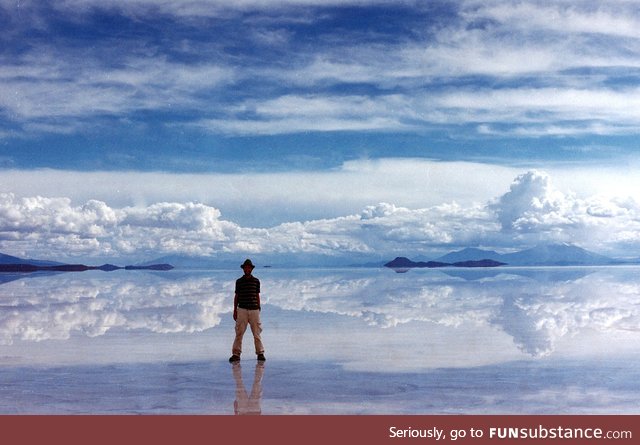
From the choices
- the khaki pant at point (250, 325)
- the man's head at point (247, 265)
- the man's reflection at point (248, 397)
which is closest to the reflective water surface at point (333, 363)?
the man's reflection at point (248, 397)

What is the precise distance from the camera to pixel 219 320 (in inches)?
1110

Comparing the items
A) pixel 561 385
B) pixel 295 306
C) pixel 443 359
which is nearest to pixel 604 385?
pixel 561 385

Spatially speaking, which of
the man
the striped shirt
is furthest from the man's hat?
the striped shirt

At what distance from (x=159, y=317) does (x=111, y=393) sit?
53.8 feet

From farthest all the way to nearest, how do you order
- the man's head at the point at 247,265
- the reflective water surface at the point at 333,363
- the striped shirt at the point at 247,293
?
the striped shirt at the point at 247,293 < the man's head at the point at 247,265 < the reflective water surface at the point at 333,363

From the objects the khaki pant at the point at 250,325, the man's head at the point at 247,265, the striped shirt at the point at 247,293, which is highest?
the man's head at the point at 247,265

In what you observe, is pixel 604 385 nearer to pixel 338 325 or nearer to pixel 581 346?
pixel 581 346

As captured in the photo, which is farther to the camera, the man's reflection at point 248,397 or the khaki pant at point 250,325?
the khaki pant at point 250,325

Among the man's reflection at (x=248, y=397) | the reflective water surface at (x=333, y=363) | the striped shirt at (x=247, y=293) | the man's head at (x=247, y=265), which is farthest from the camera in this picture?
the striped shirt at (x=247, y=293)

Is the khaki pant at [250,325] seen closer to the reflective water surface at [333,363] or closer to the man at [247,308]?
the man at [247,308]

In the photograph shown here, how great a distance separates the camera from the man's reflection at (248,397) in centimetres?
1209

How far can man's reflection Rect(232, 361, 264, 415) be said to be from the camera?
39.7 ft

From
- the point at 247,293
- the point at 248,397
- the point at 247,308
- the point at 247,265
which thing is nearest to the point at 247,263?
the point at 247,265

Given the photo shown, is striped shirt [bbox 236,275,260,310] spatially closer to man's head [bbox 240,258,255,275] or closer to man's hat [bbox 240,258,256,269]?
man's head [bbox 240,258,255,275]
